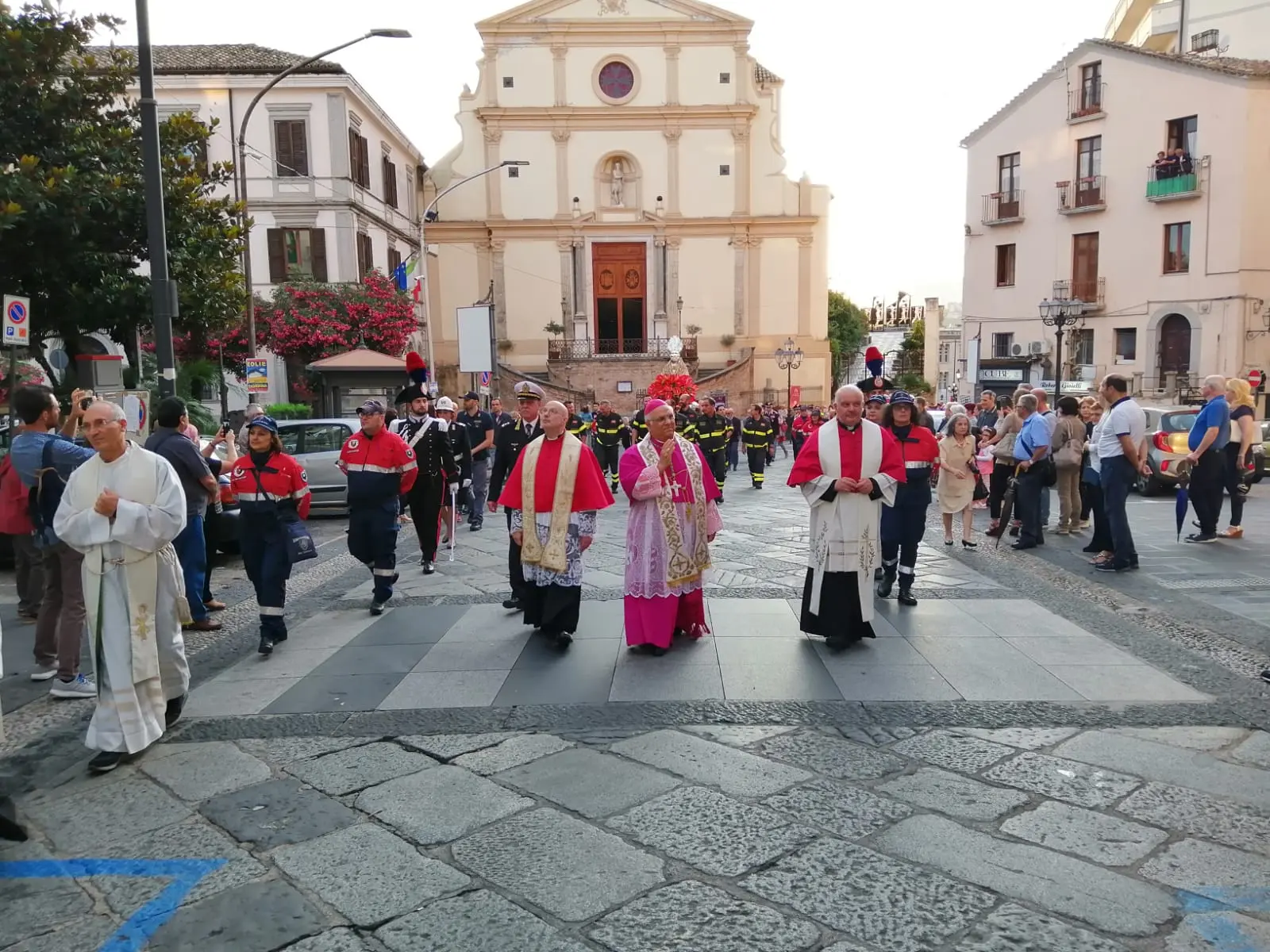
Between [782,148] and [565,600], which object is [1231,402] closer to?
[565,600]

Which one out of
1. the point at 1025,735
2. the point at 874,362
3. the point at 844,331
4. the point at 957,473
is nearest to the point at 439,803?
the point at 1025,735

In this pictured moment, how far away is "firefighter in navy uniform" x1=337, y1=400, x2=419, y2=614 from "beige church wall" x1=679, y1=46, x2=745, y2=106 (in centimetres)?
3489

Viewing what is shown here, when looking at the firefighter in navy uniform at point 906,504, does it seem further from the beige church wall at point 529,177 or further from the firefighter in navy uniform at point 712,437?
the beige church wall at point 529,177

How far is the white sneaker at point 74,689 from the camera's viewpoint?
17.6 feet

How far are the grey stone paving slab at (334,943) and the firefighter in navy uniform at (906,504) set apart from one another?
5242 millimetres

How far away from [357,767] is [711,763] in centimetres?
161

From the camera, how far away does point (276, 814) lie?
12.5 feet

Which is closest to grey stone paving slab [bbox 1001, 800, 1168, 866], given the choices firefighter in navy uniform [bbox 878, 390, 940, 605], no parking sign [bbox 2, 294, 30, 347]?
firefighter in navy uniform [bbox 878, 390, 940, 605]

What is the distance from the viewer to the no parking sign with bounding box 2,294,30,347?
8906mm

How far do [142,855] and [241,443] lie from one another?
30.8 feet

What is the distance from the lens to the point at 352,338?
27047mm

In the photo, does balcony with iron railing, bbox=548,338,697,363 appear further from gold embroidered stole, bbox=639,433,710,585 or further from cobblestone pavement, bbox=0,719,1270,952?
cobblestone pavement, bbox=0,719,1270,952

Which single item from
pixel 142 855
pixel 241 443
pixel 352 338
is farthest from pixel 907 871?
pixel 352 338

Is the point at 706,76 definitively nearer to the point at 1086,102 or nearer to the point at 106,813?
the point at 1086,102
